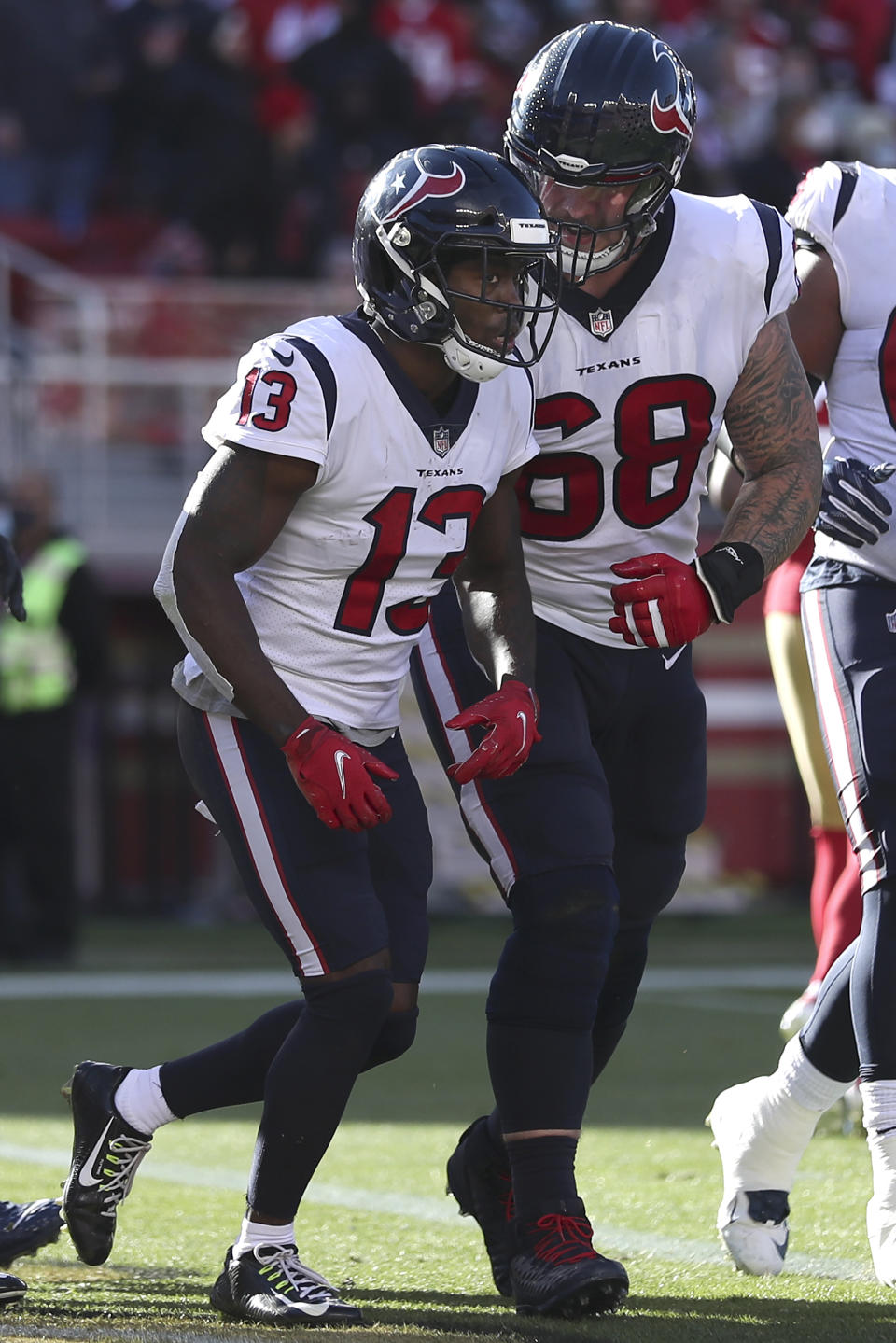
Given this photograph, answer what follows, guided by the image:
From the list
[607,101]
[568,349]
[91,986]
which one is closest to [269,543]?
[568,349]

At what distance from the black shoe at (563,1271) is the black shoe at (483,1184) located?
24 cm

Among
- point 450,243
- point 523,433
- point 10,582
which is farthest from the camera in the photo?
point 10,582

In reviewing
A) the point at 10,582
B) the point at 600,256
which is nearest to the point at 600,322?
the point at 600,256

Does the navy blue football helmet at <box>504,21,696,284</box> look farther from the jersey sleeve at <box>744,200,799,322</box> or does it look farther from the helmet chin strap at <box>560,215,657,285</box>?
the jersey sleeve at <box>744,200,799,322</box>

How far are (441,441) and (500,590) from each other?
0.95ft

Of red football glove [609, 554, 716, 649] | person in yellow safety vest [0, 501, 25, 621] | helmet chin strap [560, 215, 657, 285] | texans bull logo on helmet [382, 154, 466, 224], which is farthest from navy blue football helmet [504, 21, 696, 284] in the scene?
person in yellow safety vest [0, 501, 25, 621]

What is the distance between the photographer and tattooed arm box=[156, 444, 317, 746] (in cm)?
307

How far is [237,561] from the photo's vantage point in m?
3.09

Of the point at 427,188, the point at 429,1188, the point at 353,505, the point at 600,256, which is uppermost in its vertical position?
the point at 427,188

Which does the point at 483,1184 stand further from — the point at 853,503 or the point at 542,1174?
the point at 853,503

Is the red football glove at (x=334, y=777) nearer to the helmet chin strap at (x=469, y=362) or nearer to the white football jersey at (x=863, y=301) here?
the helmet chin strap at (x=469, y=362)

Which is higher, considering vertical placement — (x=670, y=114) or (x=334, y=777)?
(x=670, y=114)

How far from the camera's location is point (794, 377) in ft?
11.6

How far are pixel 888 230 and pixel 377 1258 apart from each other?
197 cm
